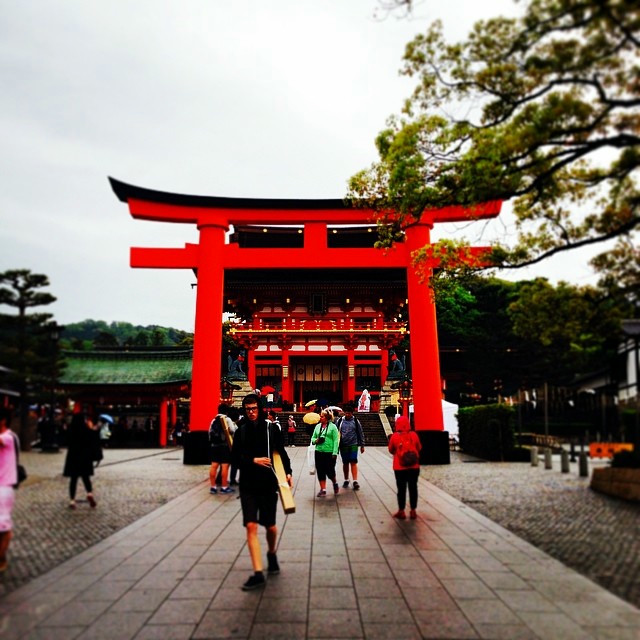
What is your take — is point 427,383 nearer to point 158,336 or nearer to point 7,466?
point 158,336

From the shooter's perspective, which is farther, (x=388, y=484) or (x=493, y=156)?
(x=388, y=484)

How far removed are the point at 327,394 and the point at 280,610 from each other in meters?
33.6

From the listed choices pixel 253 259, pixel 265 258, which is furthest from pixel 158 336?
pixel 265 258

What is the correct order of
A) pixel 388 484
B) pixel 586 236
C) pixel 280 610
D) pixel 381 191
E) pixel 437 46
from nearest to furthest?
1. pixel 280 610
2. pixel 586 236
3. pixel 437 46
4. pixel 381 191
5. pixel 388 484

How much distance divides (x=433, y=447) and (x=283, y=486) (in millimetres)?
11566

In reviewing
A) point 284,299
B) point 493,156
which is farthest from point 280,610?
point 284,299

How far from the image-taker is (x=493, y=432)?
18109 millimetres

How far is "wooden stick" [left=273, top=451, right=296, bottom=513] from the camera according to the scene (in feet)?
18.2

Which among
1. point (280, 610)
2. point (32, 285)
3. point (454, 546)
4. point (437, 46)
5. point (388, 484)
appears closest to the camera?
point (32, 285)

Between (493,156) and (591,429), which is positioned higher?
(493,156)

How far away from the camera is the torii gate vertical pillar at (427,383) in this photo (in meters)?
16.2

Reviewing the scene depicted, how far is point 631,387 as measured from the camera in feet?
14.3

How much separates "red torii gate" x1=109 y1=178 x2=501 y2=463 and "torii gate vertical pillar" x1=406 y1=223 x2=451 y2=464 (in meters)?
0.03

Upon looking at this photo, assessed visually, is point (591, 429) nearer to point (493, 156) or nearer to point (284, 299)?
point (493, 156)
